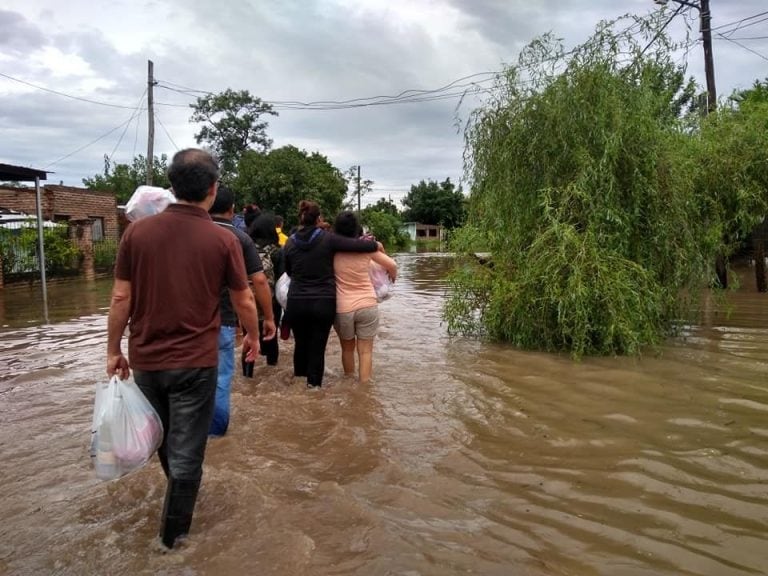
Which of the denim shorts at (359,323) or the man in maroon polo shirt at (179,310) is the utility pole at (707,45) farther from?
the man in maroon polo shirt at (179,310)

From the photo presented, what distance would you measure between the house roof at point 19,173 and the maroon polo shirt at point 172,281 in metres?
11.3

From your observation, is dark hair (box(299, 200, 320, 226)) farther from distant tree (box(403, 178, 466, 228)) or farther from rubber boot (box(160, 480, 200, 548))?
distant tree (box(403, 178, 466, 228))

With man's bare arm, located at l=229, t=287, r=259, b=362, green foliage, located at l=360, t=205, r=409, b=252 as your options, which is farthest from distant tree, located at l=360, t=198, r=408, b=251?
man's bare arm, located at l=229, t=287, r=259, b=362

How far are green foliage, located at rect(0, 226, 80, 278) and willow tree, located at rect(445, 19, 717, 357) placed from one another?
1420 cm

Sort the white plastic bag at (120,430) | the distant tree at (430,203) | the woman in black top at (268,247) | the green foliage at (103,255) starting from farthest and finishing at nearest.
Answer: the distant tree at (430,203) < the green foliage at (103,255) < the woman in black top at (268,247) < the white plastic bag at (120,430)

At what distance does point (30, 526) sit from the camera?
337cm

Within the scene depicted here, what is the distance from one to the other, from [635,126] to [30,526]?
7.31 meters

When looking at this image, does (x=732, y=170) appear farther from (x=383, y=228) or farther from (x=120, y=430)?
(x=383, y=228)

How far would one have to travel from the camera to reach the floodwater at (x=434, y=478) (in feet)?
9.96

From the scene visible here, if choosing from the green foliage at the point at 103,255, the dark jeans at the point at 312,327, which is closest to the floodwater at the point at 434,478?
the dark jeans at the point at 312,327

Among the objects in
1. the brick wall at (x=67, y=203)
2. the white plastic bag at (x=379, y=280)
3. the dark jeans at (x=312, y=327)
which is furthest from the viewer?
the brick wall at (x=67, y=203)

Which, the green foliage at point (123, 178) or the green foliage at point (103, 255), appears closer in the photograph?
the green foliage at point (103, 255)

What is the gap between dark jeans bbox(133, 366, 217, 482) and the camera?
3023mm

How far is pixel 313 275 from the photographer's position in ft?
18.7
